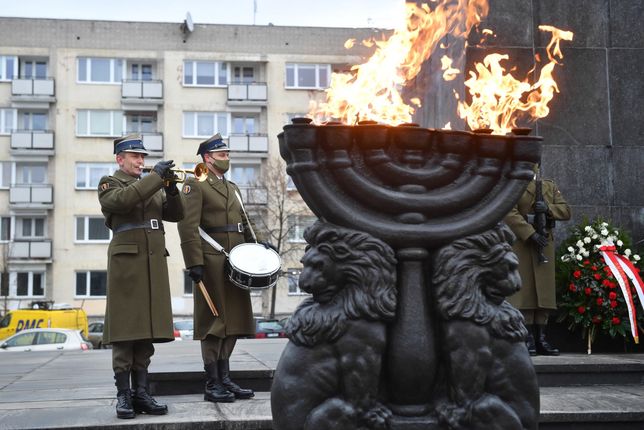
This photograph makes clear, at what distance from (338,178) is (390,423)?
1121 mm

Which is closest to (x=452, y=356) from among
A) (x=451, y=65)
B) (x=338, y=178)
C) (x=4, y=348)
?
(x=338, y=178)

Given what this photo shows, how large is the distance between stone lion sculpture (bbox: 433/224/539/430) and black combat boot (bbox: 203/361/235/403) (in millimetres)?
2639

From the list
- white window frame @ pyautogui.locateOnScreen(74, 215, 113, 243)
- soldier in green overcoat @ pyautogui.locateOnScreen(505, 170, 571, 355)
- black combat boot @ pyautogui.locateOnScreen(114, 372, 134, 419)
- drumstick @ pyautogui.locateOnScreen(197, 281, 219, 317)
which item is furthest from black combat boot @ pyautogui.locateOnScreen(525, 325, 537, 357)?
white window frame @ pyautogui.locateOnScreen(74, 215, 113, 243)

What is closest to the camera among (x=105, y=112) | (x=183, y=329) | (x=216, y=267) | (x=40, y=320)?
(x=216, y=267)

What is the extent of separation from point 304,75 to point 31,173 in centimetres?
1489

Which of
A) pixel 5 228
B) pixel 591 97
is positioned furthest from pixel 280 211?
pixel 591 97

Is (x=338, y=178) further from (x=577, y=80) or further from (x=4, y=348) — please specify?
(x=4, y=348)

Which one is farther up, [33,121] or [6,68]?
[6,68]

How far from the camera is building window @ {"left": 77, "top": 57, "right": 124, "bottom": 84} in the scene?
4262cm

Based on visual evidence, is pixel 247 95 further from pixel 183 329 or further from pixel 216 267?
pixel 216 267

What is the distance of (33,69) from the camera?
43125mm

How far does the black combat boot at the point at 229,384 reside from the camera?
622cm

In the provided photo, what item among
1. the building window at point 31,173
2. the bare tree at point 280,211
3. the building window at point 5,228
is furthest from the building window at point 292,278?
the building window at point 5,228

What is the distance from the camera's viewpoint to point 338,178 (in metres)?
3.79
